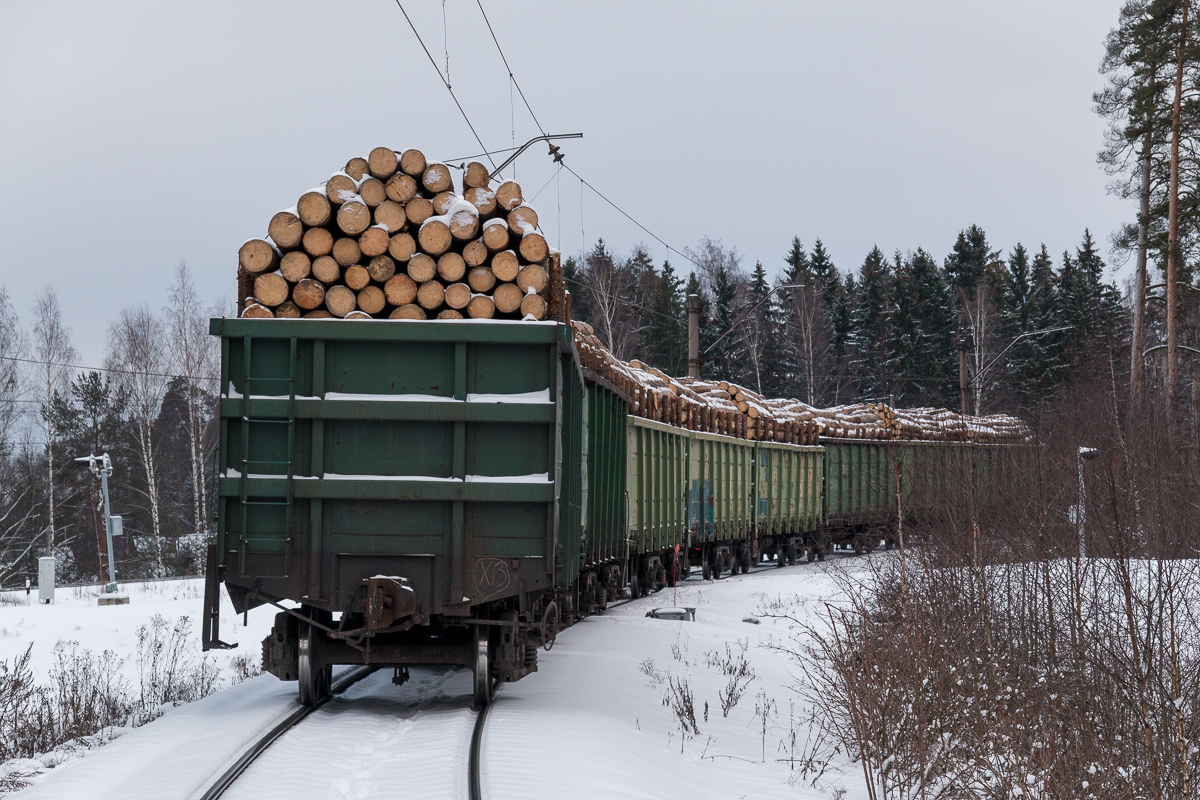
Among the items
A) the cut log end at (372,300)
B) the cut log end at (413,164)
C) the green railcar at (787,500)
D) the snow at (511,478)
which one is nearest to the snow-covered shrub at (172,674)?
the snow at (511,478)

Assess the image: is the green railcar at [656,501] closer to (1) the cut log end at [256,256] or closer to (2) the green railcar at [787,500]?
(2) the green railcar at [787,500]

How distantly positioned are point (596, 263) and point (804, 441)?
40931mm

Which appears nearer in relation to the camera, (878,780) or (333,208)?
(878,780)

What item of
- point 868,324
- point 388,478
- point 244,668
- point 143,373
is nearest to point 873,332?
point 868,324

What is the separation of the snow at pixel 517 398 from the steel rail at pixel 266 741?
262cm

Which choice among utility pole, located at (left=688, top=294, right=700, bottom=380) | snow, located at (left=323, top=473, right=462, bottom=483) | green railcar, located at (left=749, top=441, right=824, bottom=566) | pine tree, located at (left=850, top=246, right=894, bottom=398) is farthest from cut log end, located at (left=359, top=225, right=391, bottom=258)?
pine tree, located at (left=850, top=246, right=894, bottom=398)

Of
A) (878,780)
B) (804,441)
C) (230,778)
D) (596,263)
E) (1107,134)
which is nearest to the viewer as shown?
(230,778)

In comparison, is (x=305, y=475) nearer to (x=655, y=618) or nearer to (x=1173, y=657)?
(x=1173, y=657)

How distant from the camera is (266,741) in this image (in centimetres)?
758

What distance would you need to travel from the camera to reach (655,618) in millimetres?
15664

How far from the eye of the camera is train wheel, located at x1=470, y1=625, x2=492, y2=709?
8.68 m

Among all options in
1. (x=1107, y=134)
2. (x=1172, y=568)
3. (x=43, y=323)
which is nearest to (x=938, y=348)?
(x=1107, y=134)

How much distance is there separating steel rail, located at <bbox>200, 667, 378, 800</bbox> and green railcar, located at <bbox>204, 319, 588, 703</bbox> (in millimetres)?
714

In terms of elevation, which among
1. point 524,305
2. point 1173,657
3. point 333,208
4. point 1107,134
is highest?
point 1107,134
